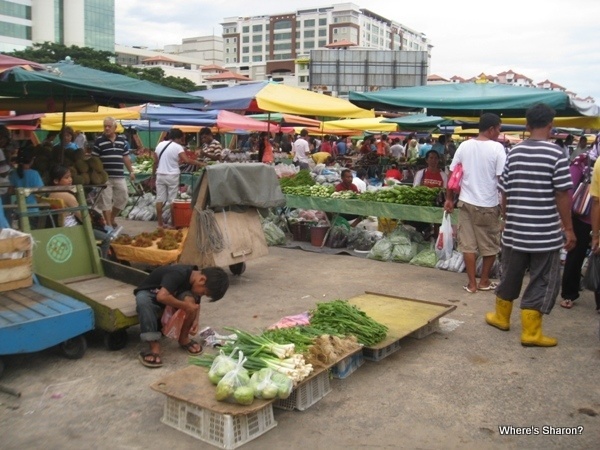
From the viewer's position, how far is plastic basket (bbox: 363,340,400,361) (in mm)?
4785

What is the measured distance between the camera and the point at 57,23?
8700cm

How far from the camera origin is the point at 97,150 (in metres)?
10.3

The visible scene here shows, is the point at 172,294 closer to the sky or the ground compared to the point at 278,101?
closer to the ground

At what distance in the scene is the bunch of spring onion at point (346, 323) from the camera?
4.68 m

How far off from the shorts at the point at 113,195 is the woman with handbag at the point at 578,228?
274 inches

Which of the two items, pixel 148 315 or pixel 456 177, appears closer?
pixel 148 315

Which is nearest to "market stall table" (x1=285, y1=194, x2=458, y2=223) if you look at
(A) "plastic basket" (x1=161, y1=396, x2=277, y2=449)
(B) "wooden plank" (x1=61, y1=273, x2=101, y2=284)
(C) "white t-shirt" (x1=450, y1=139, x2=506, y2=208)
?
(C) "white t-shirt" (x1=450, y1=139, x2=506, y2=208)

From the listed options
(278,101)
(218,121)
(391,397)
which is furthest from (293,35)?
(391,397)

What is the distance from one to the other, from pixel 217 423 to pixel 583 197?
4.79 metres

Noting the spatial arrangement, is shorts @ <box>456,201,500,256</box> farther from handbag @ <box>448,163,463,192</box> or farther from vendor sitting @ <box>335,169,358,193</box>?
vendor sitting @ <box>335,169,358,193</box>

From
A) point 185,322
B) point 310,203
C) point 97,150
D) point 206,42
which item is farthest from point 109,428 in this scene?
point 206,42

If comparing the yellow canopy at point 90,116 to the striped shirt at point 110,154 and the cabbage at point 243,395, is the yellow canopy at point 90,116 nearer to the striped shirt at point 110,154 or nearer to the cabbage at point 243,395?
the striped shirt at point 110,154

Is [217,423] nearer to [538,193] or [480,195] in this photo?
[538,193]

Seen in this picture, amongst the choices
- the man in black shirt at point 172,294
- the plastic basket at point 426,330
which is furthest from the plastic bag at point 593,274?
the man in black shirt at point 172,294
